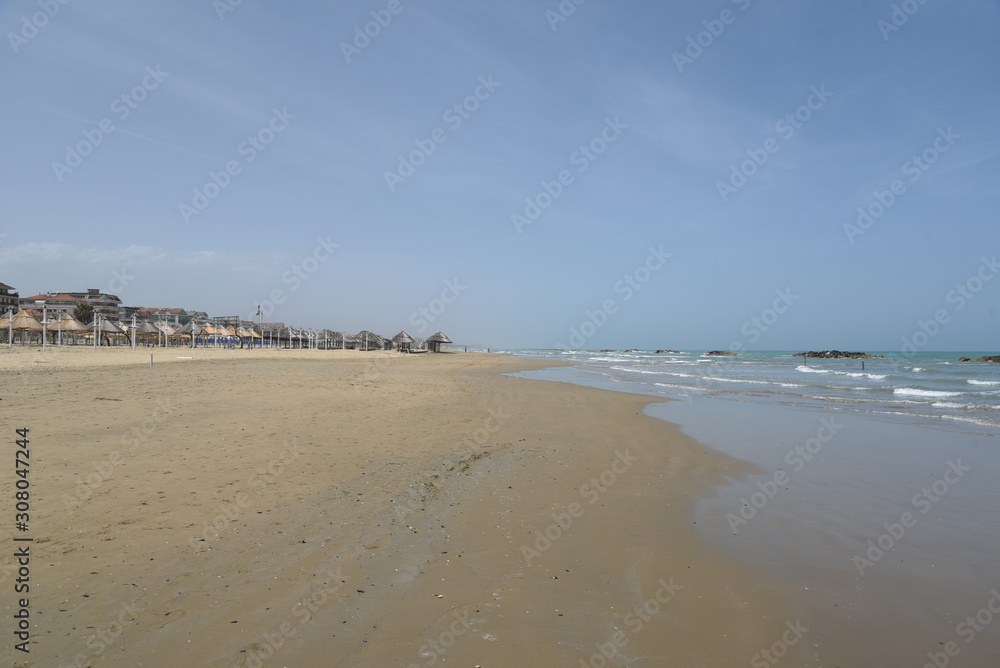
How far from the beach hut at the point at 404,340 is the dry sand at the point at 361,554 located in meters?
70.7

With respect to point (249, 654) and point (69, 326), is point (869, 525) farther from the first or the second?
point (69, 326)

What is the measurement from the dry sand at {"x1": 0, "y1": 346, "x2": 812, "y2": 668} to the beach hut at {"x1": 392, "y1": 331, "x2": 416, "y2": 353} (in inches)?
2783

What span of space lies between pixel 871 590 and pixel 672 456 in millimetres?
4861

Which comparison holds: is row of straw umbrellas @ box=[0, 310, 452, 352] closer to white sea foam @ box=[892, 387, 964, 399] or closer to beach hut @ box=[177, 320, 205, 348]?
beach hut @ box=[177, 320, 205, 348]

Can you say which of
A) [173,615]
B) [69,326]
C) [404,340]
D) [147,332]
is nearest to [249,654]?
[173,615]

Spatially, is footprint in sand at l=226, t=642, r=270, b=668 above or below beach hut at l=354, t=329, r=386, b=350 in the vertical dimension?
below

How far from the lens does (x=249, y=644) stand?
9.86 ft

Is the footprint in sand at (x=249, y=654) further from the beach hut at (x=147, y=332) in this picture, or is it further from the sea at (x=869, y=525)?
the beach hut at (x=147, y=332)

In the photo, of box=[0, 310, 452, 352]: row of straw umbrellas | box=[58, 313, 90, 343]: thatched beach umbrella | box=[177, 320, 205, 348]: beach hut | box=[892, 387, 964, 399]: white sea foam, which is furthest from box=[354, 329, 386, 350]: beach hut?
box=[892, 387, 964, 399]: white sea foam

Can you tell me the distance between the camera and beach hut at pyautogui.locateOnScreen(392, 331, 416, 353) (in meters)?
79.4

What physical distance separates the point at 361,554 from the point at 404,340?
76859mm

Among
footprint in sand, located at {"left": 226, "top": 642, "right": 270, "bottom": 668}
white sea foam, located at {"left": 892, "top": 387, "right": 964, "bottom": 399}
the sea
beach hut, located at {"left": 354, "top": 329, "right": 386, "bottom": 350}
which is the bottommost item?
the sea

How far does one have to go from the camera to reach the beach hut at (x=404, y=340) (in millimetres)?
79438

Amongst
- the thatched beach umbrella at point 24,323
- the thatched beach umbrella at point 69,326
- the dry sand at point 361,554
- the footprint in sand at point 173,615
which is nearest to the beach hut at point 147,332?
the thatched beach umbrella at point 69,326
